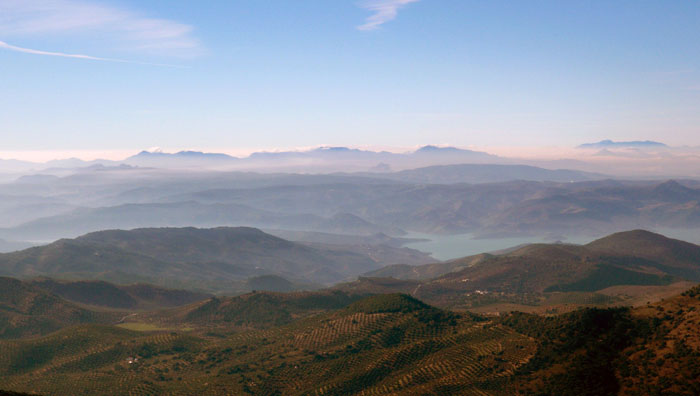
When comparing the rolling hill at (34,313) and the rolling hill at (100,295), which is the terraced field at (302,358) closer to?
the rolling hill at (34,313)

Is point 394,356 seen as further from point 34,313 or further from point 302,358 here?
point 34,313

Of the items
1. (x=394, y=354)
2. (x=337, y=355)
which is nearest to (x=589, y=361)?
(x=394, y=354)

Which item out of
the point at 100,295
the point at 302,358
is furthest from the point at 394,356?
the point at 100,295

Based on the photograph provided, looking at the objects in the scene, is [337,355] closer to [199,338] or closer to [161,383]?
[161,383]

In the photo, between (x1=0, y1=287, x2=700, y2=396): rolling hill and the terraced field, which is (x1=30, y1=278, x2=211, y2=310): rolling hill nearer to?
(x1=0, y1=287, x2=700, y2=396): rolling hill

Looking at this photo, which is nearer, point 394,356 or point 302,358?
point 394,356

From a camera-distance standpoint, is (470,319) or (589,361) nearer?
(589,361)

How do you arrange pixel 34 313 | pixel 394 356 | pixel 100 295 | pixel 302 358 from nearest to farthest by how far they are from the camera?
pixel 394 356, pixel 302 358, pixel 34 313, pixel 100 295

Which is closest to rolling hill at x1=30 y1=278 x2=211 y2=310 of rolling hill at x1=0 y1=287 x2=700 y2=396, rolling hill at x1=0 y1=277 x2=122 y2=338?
rolling hill at x1=0 y1=277 x2=122 y2=338
